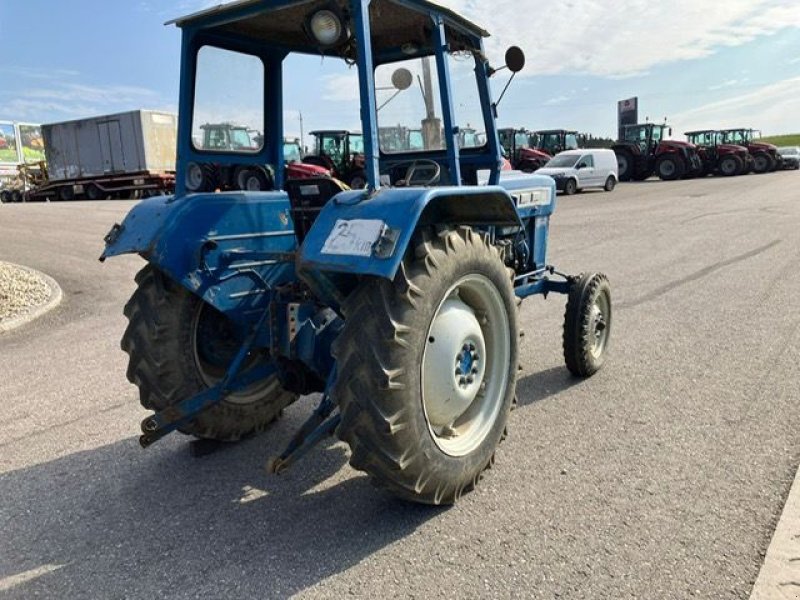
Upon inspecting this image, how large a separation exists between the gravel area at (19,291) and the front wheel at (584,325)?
5.72m

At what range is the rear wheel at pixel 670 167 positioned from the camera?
32500 millimetres

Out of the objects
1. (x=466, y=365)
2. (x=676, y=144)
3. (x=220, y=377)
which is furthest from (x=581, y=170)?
(x=466, y=365)

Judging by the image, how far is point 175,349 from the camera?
11.4 ft

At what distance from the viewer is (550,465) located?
11.6ft

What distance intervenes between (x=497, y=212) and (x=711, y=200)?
19.6m

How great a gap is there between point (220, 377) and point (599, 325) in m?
2.88

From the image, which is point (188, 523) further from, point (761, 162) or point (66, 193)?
point (761, 162)

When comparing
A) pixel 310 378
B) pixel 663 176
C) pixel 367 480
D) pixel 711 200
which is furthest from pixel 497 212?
pixel 663 176

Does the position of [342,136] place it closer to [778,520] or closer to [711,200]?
[711,200]

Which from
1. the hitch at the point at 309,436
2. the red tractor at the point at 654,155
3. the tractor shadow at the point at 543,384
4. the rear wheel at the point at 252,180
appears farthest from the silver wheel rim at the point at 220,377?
the red tractor at the point at 654,155

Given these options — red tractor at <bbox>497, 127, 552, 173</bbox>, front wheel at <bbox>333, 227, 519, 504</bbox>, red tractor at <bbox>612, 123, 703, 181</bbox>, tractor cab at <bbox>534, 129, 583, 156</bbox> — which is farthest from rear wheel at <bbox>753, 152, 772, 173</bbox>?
front wheel at <bbox>333, 227, 519, 504</bbox>

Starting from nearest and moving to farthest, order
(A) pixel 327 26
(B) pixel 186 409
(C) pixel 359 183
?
(A) pixel 327 26, (B) pixel 186 409, (C) pixel 359 183

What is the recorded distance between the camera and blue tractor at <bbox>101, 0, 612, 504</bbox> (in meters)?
2.71

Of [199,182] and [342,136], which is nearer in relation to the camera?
[199,182]
